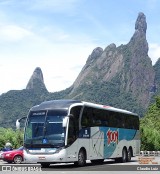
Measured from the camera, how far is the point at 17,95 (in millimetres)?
192750

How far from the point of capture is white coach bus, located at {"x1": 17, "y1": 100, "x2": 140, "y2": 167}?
59.3 ft

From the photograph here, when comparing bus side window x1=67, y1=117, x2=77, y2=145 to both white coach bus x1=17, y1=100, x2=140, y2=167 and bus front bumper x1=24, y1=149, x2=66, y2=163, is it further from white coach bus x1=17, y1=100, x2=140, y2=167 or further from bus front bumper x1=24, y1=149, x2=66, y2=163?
bus front bumper x1=24, y1=149, x2=66, y2=163

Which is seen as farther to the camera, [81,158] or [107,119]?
[107,119]

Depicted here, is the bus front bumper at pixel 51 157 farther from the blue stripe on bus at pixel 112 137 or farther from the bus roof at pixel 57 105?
the blue stripe on bus at pixel 112 137

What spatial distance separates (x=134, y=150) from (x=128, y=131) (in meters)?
1.97

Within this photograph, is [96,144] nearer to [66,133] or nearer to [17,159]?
[66,133]

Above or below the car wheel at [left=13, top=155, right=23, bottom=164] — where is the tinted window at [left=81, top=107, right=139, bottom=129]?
above

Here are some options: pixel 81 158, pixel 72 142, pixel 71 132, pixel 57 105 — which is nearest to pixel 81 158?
pixel 81 158

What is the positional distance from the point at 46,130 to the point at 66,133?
0.87m

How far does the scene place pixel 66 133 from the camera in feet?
59.7

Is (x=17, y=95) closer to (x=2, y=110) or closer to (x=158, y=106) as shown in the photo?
(x=2, y=110)

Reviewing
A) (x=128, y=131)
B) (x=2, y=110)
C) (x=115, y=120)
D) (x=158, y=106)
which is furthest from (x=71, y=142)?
(x=2, y=110)

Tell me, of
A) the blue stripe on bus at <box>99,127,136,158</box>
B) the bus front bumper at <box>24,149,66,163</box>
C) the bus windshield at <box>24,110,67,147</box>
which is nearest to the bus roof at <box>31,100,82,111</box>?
the bus windshield at <box>24,110,67,147</box>

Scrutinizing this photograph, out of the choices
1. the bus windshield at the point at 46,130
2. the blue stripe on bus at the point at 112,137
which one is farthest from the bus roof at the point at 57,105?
the blue stripe on bus at the point at 112,137
